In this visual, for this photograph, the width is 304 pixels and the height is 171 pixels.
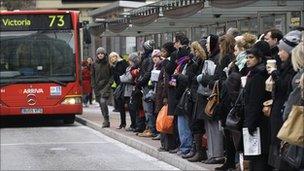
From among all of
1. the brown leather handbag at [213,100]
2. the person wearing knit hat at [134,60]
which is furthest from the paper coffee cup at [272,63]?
the person wearing knit hat at [134,60]

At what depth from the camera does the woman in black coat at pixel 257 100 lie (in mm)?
7156

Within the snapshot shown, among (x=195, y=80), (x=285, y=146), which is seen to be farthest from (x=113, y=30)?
(x=285, y=146)

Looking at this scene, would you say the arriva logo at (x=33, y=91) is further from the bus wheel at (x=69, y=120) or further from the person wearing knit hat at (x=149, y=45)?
the person wearing knit hat at (x=149, y=45)

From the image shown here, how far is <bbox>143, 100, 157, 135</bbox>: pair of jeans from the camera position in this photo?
41.8 feet

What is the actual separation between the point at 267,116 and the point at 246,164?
2.77 feet

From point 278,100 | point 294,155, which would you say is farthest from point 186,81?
point 294,155

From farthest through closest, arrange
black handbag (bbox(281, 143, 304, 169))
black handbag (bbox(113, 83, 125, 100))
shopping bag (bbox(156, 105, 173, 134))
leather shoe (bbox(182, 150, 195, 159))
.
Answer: black handbag (bbox(113, 83, 125, 100)) < shopping bag (bbox(156, 105, 173, 134)) < leather shoe (bbox(182, 150, 195, 159)) < black handbag (bbox(281, 143, 304, 169))

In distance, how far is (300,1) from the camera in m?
12.0

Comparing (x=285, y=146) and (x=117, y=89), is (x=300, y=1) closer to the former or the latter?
(x=117, y=89)

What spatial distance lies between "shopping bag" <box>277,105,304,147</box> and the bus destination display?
12.3m

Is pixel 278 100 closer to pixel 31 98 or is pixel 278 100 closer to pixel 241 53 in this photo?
pixel 241 53

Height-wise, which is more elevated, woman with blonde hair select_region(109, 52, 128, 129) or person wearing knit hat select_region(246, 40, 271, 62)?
person wearing knit hat select_region(246, 40, 271, 62)

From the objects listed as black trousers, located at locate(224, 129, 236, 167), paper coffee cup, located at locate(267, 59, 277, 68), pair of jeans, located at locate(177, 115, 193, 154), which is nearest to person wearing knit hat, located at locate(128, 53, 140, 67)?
pair of jeans, located at locate(177, 115, 193, 154)

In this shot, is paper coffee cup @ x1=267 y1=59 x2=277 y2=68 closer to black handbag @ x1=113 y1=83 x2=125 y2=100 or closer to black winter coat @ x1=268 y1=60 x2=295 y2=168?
black winter coat @ x1=268 y1=60 x2=295 y2=168
